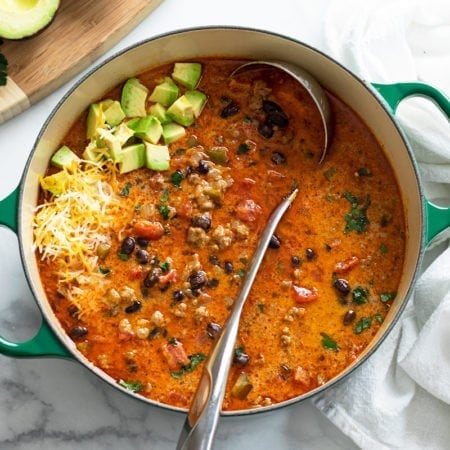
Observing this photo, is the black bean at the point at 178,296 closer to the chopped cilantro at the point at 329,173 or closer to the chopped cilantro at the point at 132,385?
the chopped cilantro at the point at 132,385

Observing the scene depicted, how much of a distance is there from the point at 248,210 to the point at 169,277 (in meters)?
0.41

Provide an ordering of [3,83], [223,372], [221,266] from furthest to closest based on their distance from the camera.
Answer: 1. [3,83]
2. [221,266]
3. [223,372]

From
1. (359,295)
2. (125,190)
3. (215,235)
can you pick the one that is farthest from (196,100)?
(359,295)

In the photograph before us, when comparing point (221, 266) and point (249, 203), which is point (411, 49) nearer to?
point (249, 203)

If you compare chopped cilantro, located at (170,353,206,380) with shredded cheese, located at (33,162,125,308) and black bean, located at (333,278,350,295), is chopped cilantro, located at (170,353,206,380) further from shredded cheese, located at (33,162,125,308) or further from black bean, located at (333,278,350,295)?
black bean, located at (333,278,350,295)

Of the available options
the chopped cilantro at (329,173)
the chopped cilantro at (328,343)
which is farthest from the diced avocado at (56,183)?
the chopped cilantro at (328,343)

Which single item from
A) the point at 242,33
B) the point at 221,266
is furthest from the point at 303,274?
the point at 242,33

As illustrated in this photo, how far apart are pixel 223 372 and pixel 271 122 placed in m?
1.11

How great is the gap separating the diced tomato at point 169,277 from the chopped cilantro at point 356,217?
2.31 ft

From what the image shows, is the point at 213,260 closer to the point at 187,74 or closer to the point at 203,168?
the point at 203,168

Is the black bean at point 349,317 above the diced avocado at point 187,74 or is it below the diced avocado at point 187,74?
below

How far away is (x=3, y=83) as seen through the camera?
417cm

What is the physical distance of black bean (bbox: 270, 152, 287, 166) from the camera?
4.02m

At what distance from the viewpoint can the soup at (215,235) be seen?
383 centimetres
